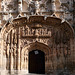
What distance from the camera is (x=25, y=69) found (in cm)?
1157

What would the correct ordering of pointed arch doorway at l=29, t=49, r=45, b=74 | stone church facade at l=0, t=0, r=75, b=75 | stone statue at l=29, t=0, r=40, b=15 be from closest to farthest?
1. stone church facade at l=0, t=0, r=75, b=75
2. stone statue at l=29, t=0, r=40, b=15
3. pointed arch doorway at l=29, t=49, r=45, b=74

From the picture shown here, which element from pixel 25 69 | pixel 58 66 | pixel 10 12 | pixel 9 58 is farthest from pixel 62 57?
pixel 10 12

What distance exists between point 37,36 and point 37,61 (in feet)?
5.27

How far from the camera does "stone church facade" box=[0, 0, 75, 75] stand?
11.5 m

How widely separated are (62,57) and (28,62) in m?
2.06

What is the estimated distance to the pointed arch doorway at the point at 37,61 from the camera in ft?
39.6

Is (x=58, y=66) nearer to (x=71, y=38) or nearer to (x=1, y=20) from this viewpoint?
(x=71, y=38)

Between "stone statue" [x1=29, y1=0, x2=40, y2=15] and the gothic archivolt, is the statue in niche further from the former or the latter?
the gothic archivolt

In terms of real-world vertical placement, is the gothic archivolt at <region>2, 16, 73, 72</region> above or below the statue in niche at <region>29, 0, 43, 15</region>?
below

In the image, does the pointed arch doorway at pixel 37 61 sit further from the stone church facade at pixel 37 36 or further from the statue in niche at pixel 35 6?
the statue in niche at pixel 35 6

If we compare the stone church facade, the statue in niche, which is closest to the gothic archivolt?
the stone church facade

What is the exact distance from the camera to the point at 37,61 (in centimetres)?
1219

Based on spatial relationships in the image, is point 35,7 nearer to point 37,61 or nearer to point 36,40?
point 36,40

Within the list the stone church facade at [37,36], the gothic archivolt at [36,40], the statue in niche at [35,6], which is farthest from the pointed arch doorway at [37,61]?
the statue in niche at [35,6]
